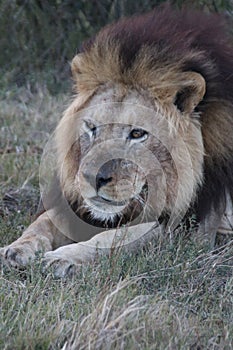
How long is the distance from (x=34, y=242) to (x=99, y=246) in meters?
0.34

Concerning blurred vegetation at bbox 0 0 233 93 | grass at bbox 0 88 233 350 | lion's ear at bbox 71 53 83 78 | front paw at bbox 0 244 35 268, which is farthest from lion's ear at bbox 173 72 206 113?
blurred vegetation at bbox 0 0 233 93

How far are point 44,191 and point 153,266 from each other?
112 cm

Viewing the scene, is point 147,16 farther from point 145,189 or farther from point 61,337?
point 61,337

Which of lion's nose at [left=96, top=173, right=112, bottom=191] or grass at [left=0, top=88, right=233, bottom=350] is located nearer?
grass at [left=0, top=88, right=233, bottom=350]

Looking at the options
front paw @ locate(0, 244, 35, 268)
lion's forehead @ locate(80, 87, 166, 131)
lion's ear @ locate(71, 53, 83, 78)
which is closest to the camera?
front paw @ locate(0, 244, 35, 268)

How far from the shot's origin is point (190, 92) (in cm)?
435

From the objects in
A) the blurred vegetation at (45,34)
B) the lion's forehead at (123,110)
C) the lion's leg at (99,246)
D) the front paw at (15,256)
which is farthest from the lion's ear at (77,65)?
the blurred vegetation at (45,34)

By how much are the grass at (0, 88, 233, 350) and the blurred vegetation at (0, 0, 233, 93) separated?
402 cm

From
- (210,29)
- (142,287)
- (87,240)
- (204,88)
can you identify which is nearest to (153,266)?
(142,287)

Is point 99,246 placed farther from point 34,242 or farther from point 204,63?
point 204,63

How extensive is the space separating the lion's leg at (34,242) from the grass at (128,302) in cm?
8

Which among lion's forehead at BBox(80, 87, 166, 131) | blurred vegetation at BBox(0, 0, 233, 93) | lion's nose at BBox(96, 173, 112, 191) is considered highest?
lion's forehead at BBox(80, 87, 166, 131)

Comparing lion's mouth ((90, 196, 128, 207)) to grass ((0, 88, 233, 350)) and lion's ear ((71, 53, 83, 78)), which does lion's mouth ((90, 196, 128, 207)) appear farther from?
lion's ear ((71, 53, 83, 78))

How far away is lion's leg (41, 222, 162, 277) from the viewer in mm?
4035
